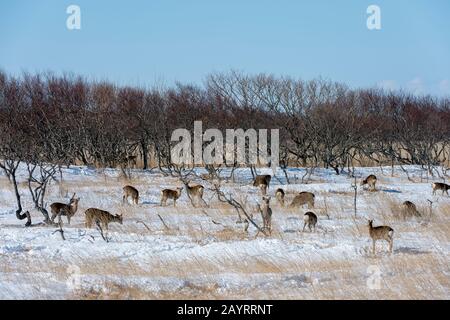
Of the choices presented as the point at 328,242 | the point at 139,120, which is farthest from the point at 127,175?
the point at 328,242

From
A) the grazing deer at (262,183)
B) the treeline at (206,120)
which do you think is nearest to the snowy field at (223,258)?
the grazing deer at (262,183)

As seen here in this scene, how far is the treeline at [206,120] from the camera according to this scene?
1212 inches

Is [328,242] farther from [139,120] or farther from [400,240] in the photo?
[139,120]

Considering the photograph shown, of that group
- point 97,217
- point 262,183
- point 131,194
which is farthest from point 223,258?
point 262,183

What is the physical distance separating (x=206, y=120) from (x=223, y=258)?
2091 cm

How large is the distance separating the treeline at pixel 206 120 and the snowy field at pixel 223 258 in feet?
47.9

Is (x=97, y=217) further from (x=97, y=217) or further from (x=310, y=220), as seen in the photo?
(x=310, y=220)

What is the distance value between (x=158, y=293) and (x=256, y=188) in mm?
13031

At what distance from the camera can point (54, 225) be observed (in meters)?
12.8

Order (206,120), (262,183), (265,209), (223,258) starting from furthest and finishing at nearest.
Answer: (206,120) < (262,183) < (265,209) < (223,258)

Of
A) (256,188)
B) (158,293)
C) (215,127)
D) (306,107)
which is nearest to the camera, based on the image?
(158,293)

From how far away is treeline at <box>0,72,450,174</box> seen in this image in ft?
101

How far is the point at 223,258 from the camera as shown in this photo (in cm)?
1005

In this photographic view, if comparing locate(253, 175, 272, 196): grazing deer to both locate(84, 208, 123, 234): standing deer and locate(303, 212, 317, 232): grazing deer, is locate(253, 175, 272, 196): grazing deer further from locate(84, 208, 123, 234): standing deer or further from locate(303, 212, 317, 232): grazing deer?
locate(84, 208, 123, 234): standing deer
